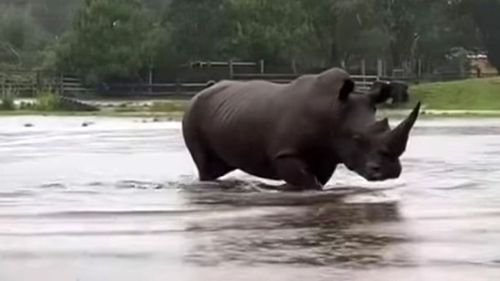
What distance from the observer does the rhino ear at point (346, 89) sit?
12359mm

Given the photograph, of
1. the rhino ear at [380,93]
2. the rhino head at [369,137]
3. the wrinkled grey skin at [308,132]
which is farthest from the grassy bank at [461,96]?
the rhino head at [369,137]

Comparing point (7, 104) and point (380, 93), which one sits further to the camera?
point (7, 104)

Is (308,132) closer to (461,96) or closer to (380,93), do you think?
(380,93)

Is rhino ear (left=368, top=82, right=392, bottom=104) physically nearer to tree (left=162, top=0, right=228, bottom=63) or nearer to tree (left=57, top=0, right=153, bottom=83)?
tree (left=57, top=0, right=153, bottom=83)

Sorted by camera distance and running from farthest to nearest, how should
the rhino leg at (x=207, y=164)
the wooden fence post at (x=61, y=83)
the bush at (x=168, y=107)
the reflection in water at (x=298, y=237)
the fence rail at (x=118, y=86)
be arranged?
the fence rail at (x=118, y=86)
the wooden fence post at (x=61, y=83)
the bush at (x=168, y=107)
the rhino leg at (x=207, y=164)
the reflection in water at (x=298, y=237)

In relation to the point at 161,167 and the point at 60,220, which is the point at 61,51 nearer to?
the point at 161,167

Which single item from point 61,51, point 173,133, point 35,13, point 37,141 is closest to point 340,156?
point 37,141

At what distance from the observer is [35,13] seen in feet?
414

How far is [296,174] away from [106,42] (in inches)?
2099

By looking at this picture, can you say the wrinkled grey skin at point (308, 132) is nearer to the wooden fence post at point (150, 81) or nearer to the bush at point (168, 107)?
the bush at point (168, 107)

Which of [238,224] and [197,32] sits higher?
[197,32]

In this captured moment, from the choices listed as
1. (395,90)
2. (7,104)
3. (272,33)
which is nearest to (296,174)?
(395,90)

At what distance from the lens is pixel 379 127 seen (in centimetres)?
1200

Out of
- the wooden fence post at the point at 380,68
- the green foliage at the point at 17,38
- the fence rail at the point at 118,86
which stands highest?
the green foliage at the point at 17,38
